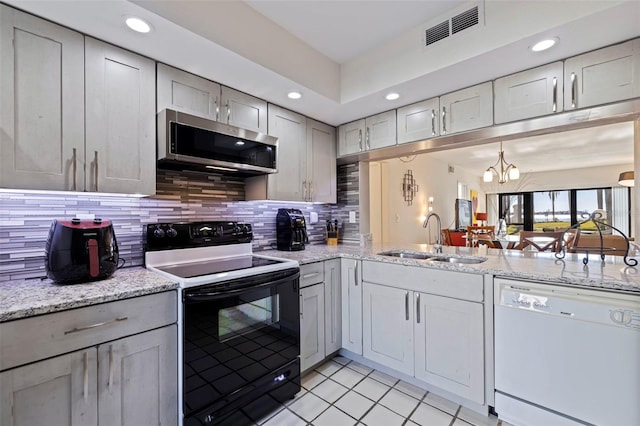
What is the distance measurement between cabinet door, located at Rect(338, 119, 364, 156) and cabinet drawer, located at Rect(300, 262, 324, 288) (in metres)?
1.25

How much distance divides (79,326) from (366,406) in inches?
63.5

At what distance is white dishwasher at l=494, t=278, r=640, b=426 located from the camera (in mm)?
1287

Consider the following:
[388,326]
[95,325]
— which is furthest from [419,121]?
[95,325]

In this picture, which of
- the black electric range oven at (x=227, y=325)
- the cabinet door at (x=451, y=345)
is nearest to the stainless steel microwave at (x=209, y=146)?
the black electric range oven at (x=227, y=325)

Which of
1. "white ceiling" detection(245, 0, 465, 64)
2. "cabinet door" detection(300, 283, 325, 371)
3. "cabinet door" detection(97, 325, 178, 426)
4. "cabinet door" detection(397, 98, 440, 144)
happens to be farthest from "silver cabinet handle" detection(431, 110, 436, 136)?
"cabinet door" detection(97, 325, 178, 426)

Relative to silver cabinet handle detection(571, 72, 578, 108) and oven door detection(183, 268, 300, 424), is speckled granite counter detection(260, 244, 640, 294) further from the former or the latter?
silver cabinet handle detection(571, 72, 578, 108)

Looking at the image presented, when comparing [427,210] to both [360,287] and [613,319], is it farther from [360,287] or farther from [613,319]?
[613,319]

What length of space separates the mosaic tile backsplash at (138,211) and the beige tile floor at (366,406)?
1.24m

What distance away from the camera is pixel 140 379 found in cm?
129

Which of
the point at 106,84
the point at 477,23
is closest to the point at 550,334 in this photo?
the point at 477,23

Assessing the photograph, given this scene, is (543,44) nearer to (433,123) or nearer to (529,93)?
(529,93)

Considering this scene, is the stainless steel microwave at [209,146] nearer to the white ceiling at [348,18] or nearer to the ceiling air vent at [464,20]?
the white ceiling at [348,18]

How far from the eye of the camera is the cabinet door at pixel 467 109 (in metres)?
1.98

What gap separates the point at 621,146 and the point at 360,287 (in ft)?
22.2
